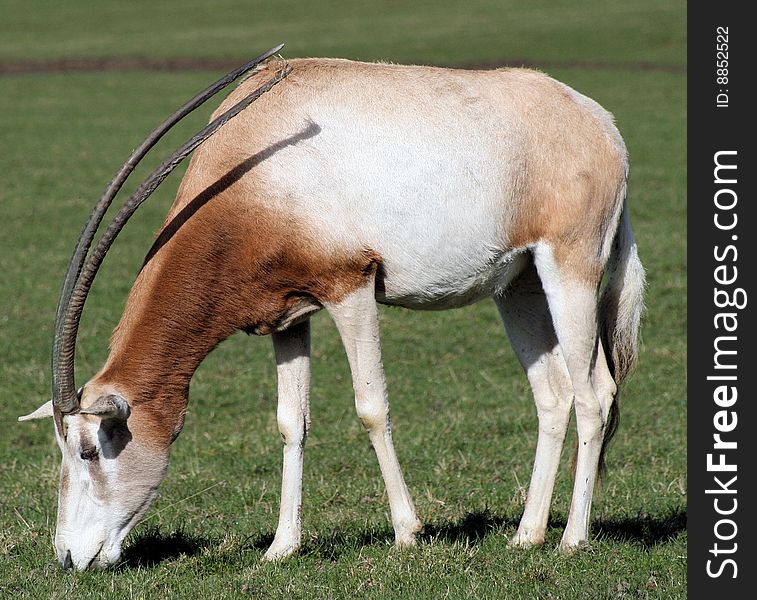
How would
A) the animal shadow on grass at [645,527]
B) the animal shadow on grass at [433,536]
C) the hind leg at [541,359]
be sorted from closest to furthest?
the animal shadow on grass at [433,536] < the animal shadow on grass at [645,527] < the hind leg at [541,359]

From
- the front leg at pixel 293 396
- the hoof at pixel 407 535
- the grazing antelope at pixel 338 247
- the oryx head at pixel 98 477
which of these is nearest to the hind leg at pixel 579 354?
the grazing antelope at pixel 338 247

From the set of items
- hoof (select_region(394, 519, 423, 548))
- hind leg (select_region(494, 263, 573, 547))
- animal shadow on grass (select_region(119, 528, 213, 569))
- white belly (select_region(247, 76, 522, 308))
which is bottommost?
animal shadow on grass (select_region(119, 528, 213, 569))

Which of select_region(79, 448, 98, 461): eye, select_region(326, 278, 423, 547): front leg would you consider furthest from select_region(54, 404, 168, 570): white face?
select_region(326, 278, 423, 547): front leg

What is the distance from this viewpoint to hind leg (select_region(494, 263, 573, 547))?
6.40 meters

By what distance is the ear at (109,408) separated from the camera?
206 inches

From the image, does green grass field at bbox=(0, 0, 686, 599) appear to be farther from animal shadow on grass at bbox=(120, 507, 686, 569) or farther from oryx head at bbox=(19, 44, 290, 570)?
oryx head at bbox=(19, 44, 290, 570)

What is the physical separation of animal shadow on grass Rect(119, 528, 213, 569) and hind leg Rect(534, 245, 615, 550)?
189 cm

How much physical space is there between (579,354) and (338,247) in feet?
4.72

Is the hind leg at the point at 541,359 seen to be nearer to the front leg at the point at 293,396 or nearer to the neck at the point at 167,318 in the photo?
the front leg at the point at 293,396

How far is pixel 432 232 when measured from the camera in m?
5.71

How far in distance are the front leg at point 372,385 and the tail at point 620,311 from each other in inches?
49.2

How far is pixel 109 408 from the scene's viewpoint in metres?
5.24
